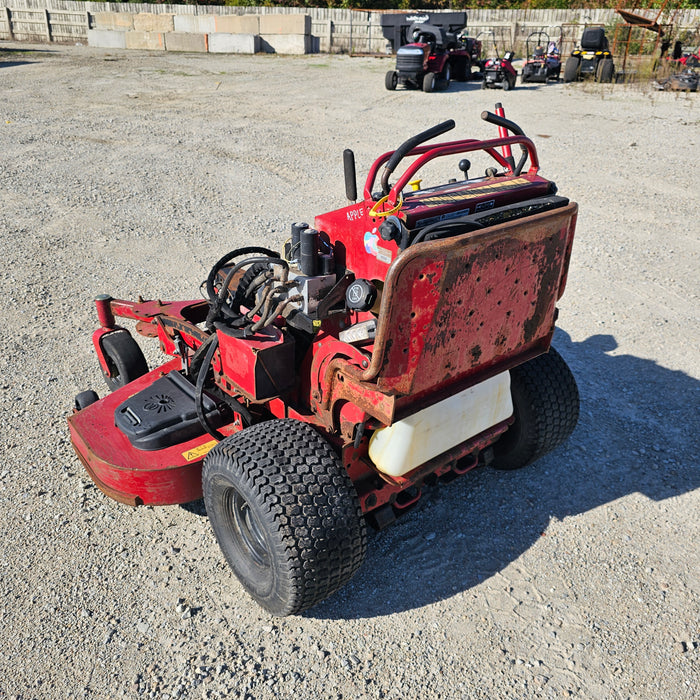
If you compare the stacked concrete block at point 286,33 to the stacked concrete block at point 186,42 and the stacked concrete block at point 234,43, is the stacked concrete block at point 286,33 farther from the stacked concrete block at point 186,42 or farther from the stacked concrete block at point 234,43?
the stacked concrete block at point 186,42

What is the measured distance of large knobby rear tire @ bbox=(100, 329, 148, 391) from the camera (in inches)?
166

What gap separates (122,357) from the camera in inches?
166

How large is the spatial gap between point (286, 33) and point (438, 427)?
2206cm

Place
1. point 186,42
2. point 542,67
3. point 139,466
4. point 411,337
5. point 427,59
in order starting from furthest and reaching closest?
point 186,42
point 542,67
point 427,59
point 139,466
point 411,337

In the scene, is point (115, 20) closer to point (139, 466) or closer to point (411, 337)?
point (139, 466)

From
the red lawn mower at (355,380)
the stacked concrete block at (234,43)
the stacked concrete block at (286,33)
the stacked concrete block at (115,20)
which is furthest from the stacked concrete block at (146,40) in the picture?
the red lawn mower at (355,380)

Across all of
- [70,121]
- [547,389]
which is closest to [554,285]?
[547,389]

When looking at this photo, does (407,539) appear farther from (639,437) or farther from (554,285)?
(639,437)

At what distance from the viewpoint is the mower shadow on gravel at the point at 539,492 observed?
127 inches

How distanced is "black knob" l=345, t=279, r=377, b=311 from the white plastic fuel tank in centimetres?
55

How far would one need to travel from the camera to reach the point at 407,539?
3.46 meters

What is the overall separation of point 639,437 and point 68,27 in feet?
87.9

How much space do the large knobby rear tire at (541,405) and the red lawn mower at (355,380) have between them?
0.01 metres

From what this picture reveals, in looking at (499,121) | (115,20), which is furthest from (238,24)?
(499,121)
